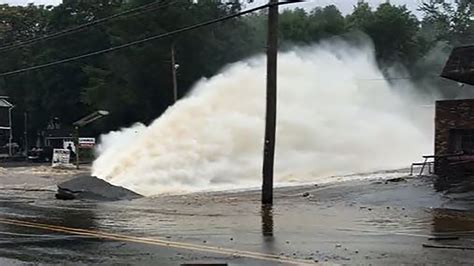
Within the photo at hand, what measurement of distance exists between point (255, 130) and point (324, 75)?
24.3 feet

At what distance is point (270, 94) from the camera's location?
2162 cm

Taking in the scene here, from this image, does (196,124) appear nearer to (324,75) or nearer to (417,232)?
(324,75)

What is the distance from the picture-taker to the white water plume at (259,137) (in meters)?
31.9

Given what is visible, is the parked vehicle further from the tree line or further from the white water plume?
the white water plume

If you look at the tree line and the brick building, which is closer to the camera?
the brick building

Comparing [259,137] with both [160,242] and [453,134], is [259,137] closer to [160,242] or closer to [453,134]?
[453,134]

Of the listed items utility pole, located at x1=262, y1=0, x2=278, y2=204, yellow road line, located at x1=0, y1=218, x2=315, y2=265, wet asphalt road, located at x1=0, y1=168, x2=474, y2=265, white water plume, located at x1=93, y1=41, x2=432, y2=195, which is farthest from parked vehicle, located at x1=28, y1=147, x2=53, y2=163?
yellow road line, located at x1=0, y1=218, x2=315, y2=265

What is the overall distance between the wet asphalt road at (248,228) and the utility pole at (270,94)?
84cm

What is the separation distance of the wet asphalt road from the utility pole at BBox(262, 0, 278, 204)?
842 millimetres

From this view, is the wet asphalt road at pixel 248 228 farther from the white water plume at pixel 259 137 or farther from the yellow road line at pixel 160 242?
the white water plume at pixel 259 137

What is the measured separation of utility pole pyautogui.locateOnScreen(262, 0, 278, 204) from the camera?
21438mm

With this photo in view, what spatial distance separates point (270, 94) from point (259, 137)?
13183 millimetres

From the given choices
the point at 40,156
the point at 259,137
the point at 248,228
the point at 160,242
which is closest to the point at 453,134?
the point at 259,137

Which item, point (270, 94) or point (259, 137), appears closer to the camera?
point (270, 94)
